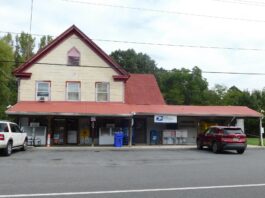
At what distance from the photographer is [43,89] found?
31156 mm

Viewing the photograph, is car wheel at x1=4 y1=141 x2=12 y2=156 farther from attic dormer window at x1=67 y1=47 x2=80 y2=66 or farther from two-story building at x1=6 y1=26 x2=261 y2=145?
attic dormer window at x1=67 y1=47 x2=80 y2=66

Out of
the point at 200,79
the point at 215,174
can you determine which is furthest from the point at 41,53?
the point at 200,79

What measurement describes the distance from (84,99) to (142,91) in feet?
22.0

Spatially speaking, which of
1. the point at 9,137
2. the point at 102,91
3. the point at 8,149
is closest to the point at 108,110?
the point at 102,91

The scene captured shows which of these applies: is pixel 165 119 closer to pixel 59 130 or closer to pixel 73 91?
pixel 73 91

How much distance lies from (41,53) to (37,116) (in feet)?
16.7

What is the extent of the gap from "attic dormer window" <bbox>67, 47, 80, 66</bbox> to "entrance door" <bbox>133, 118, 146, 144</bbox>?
7025 millimetres

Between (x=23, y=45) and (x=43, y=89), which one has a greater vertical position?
(x=23, y=45)

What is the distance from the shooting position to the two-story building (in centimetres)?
3050

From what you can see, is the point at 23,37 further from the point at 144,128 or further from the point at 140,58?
the point at 144,128

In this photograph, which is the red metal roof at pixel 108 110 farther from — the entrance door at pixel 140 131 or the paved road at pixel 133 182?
the paved road at pixel 133 182

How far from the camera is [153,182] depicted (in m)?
11.4

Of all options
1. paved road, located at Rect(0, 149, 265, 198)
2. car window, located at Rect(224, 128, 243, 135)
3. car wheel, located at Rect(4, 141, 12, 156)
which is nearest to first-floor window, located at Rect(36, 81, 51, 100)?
car wheel, located at Rect(4, 141, 12, 156)

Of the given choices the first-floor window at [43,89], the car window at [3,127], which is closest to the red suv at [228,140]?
the car window at [3,127]
